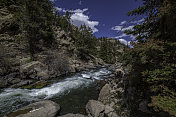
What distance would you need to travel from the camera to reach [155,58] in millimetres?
2555

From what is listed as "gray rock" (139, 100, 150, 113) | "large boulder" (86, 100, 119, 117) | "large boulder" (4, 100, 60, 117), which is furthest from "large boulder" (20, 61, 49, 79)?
"gray rock" (139, 100, 150, 113)

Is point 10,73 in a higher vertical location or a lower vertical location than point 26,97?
higher

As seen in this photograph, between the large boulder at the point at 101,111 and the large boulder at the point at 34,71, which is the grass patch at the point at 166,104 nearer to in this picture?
the large boulder at the point at 101,111

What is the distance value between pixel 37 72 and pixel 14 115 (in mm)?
8517

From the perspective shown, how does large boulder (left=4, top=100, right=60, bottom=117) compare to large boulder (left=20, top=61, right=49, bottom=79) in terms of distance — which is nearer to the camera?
large boulder (left=4, top=100, right=60, bottom=117)

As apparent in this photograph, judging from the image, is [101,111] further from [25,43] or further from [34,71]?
[25,43]

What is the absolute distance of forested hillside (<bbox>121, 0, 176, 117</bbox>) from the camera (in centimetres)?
204

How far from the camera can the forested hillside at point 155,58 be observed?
6.70 ft

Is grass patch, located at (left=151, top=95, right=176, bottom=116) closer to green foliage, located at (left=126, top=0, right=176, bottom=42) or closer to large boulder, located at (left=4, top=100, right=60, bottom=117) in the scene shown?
green foliage, located at (left=126, top=0, right=176, bottom=42)

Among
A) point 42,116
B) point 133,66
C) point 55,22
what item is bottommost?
point 42,116

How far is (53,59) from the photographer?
14.9 m

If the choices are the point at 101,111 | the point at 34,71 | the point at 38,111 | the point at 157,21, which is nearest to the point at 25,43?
the point at 34,71

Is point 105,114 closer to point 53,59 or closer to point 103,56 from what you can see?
point 53,59

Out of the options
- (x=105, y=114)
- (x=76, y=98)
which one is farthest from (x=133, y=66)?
(x=76, y=98)
